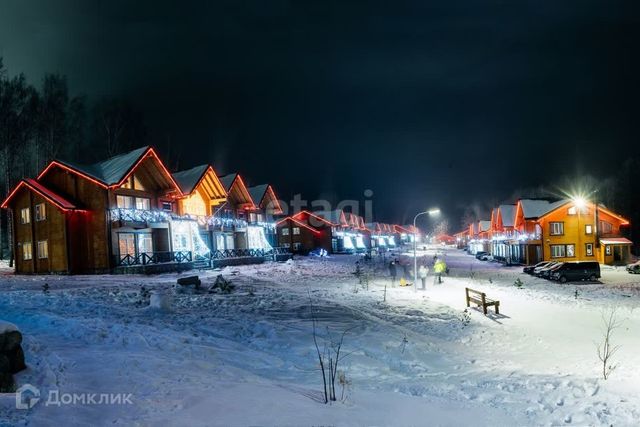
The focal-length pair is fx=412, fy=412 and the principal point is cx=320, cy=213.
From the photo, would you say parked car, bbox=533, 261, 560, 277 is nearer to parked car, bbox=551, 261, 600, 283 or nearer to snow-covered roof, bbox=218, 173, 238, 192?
parked car, bbox=551, 261, 600, 283

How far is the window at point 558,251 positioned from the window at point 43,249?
49.9 meters

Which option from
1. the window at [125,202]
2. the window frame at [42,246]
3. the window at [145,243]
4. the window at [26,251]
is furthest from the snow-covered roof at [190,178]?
the window at [26,251]

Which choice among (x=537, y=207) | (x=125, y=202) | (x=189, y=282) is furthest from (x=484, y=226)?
(x=189, y=282)

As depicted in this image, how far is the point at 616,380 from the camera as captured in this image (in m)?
9.08

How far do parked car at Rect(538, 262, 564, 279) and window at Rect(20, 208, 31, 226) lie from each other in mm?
40763

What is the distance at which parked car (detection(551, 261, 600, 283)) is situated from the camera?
1215 inches

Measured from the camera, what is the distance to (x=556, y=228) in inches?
1884

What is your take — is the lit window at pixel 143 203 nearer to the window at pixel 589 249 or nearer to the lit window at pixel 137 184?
the lit window at pixel 137 184

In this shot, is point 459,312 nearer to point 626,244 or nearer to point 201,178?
point 201,178

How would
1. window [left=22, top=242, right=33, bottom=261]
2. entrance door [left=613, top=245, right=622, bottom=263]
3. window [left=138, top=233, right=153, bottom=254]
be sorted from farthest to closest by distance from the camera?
entrance door [left=613, top=245, right=622, bottom=263] → window [left=138, top=233, right=153, bottom=254] → window [left=22, top=242, right=33, bottom=261]

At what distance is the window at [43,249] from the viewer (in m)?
30.5

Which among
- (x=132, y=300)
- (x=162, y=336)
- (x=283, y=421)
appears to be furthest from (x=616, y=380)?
(x=132, y=300)

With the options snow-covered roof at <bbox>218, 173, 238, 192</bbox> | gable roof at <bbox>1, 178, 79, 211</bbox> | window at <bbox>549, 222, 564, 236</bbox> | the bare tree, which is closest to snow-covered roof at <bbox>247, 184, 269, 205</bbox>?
snow-covered roof at <bbox>218, 173, 238, 192</bbox>

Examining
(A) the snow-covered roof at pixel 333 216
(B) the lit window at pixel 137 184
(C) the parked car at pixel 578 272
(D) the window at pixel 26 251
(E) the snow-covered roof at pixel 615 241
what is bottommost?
(C) the parked car at pixel 578 272
